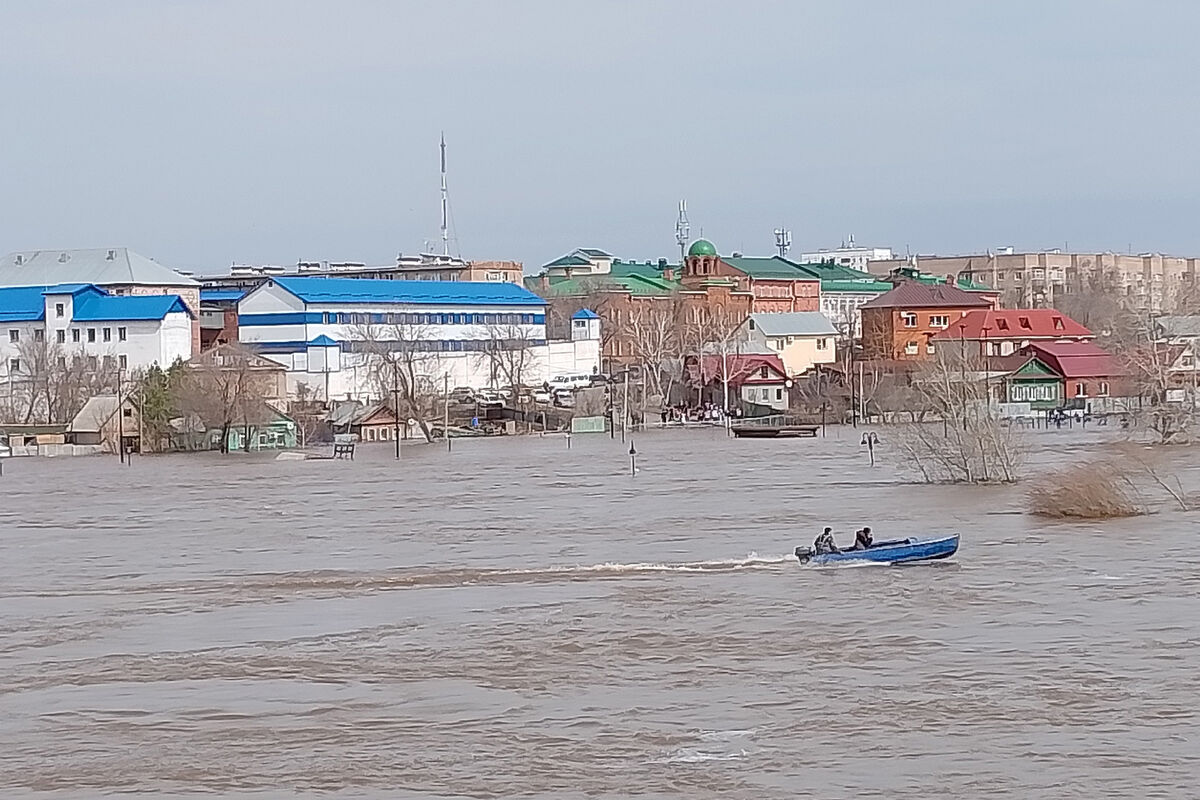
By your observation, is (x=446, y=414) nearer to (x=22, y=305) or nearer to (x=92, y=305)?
(x=92, y=305)

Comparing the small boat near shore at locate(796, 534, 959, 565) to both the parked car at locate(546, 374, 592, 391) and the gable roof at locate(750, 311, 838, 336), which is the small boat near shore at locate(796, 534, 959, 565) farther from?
the gable roof at locate(750, 311, 838, 336)

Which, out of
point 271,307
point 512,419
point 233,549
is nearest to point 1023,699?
point 233,549

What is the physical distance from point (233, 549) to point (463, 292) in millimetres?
57375

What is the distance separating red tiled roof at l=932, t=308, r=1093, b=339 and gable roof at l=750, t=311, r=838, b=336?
8327 millimetres

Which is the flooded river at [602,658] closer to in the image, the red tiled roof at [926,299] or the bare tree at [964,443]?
the bare tree at [964,443]

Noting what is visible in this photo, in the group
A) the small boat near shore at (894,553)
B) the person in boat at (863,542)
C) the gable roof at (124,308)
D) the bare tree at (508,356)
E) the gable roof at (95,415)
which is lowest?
the small boat near shore at (894,553)

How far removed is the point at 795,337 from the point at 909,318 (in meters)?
5.58

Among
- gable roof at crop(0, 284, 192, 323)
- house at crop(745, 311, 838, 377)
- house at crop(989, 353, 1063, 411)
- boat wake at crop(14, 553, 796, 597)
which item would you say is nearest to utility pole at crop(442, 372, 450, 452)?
gable roof at crop(0, 284, 192, 323)

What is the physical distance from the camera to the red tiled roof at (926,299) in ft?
283

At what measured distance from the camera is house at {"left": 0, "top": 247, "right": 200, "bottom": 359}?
8306cm

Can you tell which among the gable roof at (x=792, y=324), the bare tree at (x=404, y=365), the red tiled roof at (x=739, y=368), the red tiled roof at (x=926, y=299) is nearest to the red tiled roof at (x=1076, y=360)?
the red tiled roof at (x=926, y=299)

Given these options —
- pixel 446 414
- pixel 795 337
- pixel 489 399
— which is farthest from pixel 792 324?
pixel 446 414

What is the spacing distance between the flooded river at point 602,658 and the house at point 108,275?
172 ft

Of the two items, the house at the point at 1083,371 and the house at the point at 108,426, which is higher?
the house at the point at 1083,371
